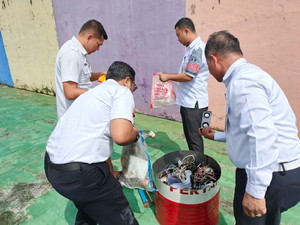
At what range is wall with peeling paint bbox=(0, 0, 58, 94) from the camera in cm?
752

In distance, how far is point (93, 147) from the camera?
4.60 ft

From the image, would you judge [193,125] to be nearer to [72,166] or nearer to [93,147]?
[93,147]

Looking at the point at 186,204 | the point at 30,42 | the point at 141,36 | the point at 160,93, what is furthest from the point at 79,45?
the point at 30,42

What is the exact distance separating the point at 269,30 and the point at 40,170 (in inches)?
154

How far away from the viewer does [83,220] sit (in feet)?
6.09

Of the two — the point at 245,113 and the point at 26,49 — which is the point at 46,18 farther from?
the point at 245,113

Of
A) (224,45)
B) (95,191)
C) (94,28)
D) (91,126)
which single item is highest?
(94,28)

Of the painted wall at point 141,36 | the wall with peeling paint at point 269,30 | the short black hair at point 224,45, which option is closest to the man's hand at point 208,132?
the short black hair at point 224,45

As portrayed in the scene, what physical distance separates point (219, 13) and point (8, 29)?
8.85 meters

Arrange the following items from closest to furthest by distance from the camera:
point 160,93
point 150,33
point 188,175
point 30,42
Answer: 1. point 188,175
2. point 160,93
3. point 150,33
4. point 30,42

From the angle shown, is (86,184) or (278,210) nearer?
(278,210)

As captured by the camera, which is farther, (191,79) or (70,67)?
(191,79)

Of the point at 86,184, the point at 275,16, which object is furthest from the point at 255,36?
the point at 86,184

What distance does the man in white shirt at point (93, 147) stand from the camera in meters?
1.37
